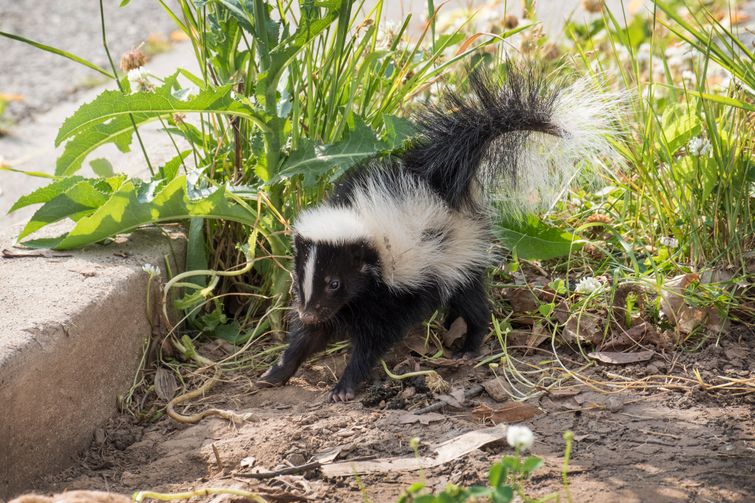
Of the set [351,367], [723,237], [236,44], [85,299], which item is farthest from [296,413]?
[723,237]

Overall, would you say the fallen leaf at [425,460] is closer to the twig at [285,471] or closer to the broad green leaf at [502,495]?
the twig at [285,471]

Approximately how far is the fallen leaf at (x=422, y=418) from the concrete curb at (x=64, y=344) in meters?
1.15

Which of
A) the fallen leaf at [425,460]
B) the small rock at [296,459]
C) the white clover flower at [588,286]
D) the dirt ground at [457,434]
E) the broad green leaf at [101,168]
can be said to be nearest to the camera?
the dirt ground at [457,434]

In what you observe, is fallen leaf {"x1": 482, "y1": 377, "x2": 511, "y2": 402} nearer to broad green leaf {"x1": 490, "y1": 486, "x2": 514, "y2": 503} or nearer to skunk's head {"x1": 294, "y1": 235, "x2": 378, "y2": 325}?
skunk's head {"x1": 294, "y1": 235, "x2": 378, "y2": 325}

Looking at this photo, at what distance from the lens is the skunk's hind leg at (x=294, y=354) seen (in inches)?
152

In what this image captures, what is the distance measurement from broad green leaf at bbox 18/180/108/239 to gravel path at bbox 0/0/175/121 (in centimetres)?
379

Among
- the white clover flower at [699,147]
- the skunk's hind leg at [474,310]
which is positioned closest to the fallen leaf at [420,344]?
the skunk's hind leg at [474,310]

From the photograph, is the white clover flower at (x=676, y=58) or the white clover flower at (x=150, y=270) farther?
the white clover flower at (x=676, y=58)

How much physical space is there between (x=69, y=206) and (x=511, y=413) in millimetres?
2039

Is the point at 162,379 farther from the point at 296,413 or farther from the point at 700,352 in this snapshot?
the point at 700,352

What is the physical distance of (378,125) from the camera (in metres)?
4.32

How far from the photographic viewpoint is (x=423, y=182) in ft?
12.7

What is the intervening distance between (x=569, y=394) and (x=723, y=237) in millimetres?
1026

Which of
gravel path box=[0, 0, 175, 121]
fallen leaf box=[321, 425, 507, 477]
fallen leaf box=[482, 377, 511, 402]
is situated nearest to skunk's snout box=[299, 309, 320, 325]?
fallen leaf box=[482, 377, 511, 402]
